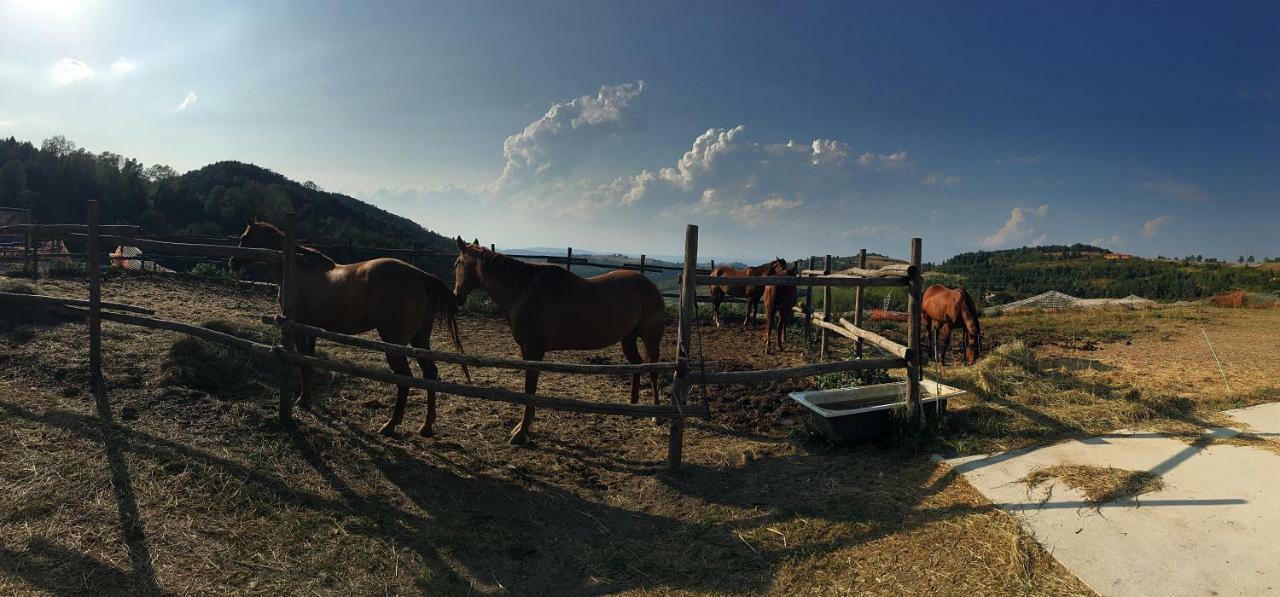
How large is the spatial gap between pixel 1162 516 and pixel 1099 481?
45cm

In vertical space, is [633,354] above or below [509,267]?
below

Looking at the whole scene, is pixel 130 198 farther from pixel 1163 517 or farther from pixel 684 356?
pixel 1163 517

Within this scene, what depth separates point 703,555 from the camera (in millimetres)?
3363

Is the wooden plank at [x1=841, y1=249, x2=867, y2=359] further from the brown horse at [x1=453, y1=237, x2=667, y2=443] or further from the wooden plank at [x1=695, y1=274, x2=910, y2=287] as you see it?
the brown horse at [x1=453, y1=237, x2=667, y2=443]

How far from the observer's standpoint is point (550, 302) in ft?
18.1

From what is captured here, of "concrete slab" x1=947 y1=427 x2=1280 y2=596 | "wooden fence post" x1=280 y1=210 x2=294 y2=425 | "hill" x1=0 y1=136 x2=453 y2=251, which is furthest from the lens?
"hill" x1=0 y1=136 x2=453 y2=251

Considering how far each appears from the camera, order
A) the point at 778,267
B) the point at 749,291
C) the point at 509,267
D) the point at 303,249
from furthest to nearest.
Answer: the point at 749,291
the point at 778,267
the point at 303,249
the point at 509,267

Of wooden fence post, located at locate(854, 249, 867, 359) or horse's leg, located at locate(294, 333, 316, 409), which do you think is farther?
wooden fence post, located at locate(854, 249, 867, 359)

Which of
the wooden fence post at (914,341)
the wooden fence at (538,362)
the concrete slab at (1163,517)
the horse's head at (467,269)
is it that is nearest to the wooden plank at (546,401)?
the wooden fence at (538,362)

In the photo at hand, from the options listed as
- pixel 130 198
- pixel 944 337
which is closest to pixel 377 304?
pixel 944 337

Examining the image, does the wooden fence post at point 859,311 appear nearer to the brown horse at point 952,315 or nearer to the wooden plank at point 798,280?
the brown horse at point 952,315

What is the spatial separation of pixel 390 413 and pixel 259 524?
2.26m

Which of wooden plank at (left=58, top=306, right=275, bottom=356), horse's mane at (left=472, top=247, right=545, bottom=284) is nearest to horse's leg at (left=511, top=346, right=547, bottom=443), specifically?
horse's mane at (left=472, top=247, right=545, bottom=284)

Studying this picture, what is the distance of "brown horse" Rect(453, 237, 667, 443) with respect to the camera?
5.47 metres
